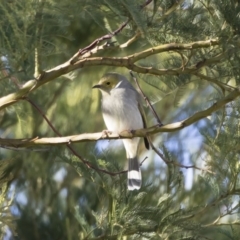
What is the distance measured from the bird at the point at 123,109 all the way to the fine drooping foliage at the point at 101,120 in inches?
5.1

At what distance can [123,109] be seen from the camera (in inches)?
146

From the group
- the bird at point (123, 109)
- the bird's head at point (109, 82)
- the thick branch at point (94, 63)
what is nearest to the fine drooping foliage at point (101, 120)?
the thick branch at point (94, 63)

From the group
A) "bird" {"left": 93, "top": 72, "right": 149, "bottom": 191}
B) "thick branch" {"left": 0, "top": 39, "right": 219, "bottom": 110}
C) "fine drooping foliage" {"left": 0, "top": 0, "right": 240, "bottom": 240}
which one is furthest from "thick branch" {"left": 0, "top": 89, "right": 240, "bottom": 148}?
"bird" {"left": 93, "top": 72, "right": 149, "bottom": 191}

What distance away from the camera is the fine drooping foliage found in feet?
7.95

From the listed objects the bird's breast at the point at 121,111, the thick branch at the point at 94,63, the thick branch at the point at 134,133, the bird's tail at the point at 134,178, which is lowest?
the thick branch at the point at 134,133

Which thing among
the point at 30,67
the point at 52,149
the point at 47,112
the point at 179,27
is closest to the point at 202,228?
the point at 52,149

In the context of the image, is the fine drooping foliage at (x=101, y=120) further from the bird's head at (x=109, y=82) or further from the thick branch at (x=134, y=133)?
the bird's head at (x=109, y=82)

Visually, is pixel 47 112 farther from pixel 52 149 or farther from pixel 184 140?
pixel 52 149

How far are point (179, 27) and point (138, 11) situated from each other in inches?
16.6

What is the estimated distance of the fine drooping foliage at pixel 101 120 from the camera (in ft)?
7.95

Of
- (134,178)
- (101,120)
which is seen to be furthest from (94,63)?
(101,120)

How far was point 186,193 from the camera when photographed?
13.0ft

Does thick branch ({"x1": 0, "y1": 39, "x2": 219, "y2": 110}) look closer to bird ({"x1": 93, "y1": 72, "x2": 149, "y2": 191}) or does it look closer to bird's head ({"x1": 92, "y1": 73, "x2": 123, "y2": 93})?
bird ({"x1": 93, "y1": 72, "x2": 149, "y2": 191})

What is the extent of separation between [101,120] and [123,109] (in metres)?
0.77
